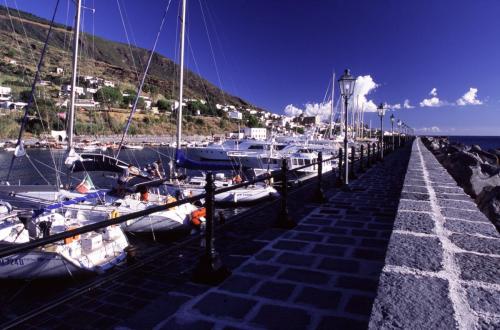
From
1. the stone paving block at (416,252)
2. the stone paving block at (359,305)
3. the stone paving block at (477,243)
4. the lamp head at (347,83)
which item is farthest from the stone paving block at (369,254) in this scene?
the lamp head at (347,83)

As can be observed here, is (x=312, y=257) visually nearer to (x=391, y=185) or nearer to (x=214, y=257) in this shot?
(x=214, y=257)

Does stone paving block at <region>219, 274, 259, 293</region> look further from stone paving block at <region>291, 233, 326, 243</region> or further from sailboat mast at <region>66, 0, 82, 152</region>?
sailboat mast at <region>66, 0, 82, 152</region>

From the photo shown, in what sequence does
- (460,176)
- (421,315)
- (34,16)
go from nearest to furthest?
1. (421,315)
2. (460,176)
3. (34,16)

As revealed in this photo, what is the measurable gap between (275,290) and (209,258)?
Result: 73 centimetres

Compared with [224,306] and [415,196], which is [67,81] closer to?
[415,196]

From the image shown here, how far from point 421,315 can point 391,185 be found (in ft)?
31.1

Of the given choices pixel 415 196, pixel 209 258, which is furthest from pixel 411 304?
pixel 415 196

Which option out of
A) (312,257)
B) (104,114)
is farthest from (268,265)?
(104,114)

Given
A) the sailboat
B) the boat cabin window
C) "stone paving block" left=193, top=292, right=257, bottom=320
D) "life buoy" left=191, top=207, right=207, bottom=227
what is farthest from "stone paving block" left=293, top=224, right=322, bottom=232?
the boat cabin window

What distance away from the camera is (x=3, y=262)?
1024 cm

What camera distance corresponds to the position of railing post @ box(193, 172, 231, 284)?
142 inches

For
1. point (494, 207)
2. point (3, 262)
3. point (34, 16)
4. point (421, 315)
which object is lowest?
point (3, 262)

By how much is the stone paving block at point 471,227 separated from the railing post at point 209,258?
211 centimetres

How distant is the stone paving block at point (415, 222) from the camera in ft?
9.16
